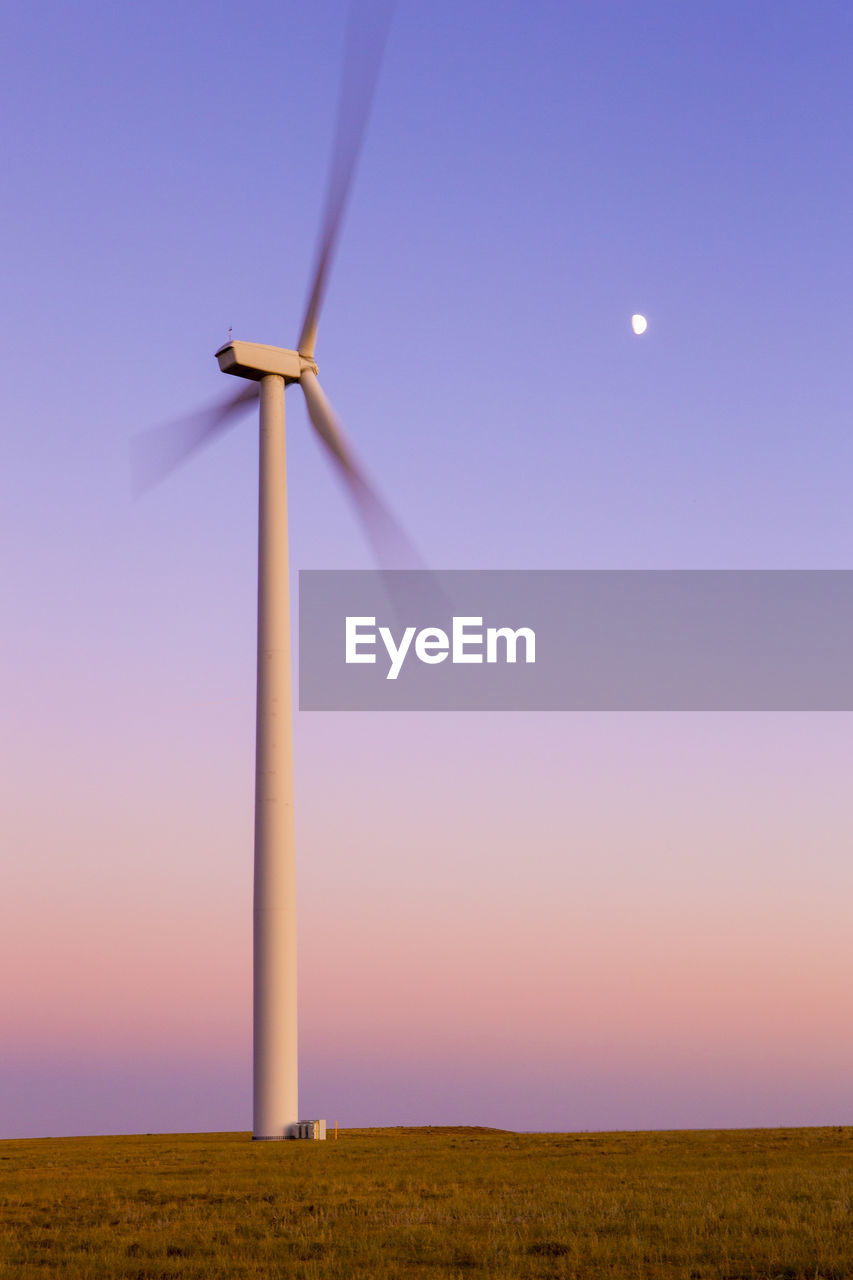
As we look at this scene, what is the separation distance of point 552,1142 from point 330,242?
127ft

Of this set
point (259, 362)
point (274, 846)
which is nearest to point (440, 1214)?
point (274, 846)

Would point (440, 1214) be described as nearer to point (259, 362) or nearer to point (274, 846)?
point (274, 846)

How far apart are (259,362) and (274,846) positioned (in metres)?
23.5

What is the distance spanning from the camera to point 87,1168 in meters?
46.4

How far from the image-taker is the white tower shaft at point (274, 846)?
5956cm

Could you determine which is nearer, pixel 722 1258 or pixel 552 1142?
pixel 722 1258

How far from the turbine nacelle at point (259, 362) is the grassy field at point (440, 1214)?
119 feet

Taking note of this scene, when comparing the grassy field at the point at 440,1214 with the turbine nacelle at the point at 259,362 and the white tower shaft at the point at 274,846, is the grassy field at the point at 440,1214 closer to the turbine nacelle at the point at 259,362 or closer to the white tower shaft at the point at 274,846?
the white tower shaft at the point at 274,846

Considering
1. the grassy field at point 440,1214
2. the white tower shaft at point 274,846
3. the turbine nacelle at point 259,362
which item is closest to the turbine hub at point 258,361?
the turbine nacelle at point 259,362

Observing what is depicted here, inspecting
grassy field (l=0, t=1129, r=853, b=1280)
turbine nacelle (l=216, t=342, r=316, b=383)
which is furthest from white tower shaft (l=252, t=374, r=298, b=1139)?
grassy field (l=0, t=1129, r=853, b=1280)

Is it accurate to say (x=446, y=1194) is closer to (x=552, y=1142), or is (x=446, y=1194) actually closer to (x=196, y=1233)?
(x=196, y=1233)

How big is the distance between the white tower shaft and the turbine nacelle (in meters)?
6.08

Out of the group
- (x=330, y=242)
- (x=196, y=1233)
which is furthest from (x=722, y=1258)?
(x=330, y=242)

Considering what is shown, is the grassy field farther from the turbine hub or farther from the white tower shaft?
the turbine hub
